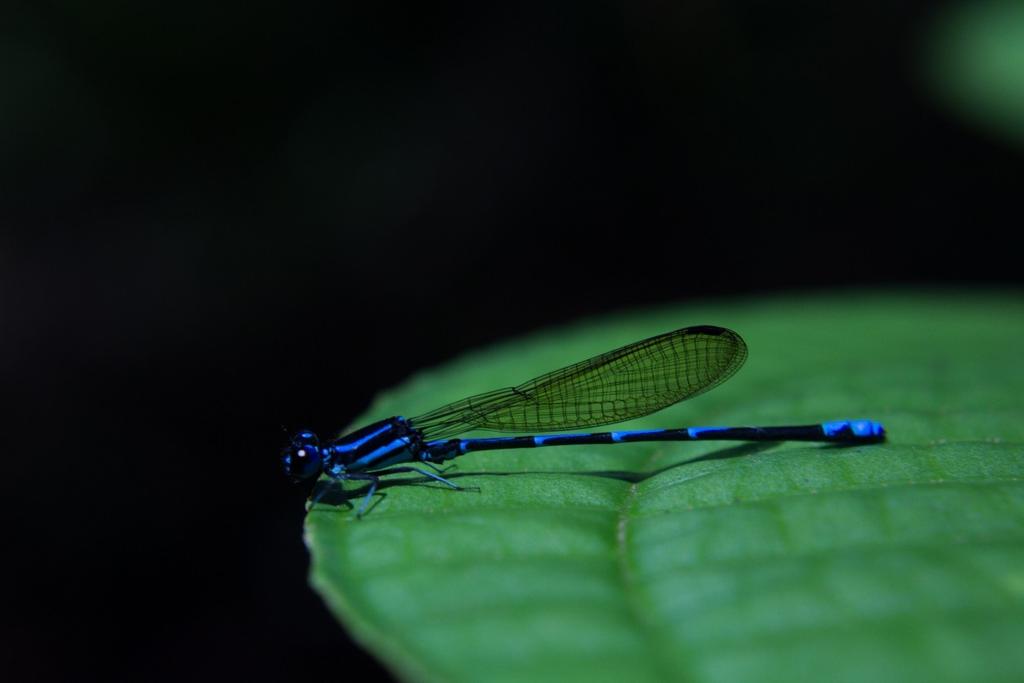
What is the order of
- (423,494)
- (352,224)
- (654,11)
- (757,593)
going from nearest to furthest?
1. (757,593)
2. (423,494)
3. (654,11)
4. (352,224)

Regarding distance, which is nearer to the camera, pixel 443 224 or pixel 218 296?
pixel 218 296

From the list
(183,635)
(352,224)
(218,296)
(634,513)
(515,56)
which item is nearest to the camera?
(634,513)

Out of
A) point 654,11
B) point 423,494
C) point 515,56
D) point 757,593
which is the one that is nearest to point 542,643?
point 757,593

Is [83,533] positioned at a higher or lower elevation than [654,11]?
lower

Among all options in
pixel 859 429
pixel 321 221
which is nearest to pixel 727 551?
pixel 859 429

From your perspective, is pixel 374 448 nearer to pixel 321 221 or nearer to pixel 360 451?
pixel 360 451

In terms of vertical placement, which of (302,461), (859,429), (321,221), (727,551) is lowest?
(727,551)

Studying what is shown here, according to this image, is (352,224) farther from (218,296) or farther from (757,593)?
(757,593)

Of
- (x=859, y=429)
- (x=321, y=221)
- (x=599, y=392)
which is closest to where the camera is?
(x=859, y=429)
